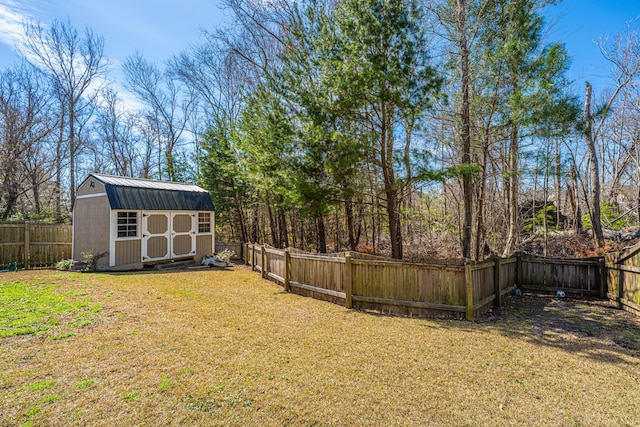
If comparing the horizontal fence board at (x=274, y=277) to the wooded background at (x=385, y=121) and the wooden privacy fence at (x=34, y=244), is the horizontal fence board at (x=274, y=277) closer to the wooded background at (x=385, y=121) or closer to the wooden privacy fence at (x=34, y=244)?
the wooded background at (x=385, y=121)

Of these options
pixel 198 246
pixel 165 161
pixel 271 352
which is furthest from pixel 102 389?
pixel 165 161

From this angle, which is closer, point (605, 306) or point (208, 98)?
point (605, 306)

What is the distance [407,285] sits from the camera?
19.4 feet

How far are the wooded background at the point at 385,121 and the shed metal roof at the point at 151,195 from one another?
8.54 feet

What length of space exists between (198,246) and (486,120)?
1193 centimetres

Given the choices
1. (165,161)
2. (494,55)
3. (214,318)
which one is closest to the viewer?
(214,318)

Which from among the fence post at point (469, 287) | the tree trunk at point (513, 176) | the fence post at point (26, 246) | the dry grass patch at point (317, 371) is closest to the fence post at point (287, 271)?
the dry grass patch at point (317, 371)

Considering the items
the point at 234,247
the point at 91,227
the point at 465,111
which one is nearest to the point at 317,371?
the point at 465,111

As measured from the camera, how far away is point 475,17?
8195 mm

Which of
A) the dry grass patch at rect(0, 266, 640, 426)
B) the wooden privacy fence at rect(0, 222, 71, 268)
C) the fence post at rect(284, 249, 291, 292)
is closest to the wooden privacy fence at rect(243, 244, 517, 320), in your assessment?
the dry grass patch at rect(0, 266, 640, 426)

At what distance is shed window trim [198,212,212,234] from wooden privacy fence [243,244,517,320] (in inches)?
300

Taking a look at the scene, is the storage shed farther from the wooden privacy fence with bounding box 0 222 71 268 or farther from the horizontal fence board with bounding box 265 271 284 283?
the horizontal fence board with bounding box 265 271 284 283

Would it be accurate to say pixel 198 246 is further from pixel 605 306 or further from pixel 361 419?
pixel 605 306

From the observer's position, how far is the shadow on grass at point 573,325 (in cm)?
450
